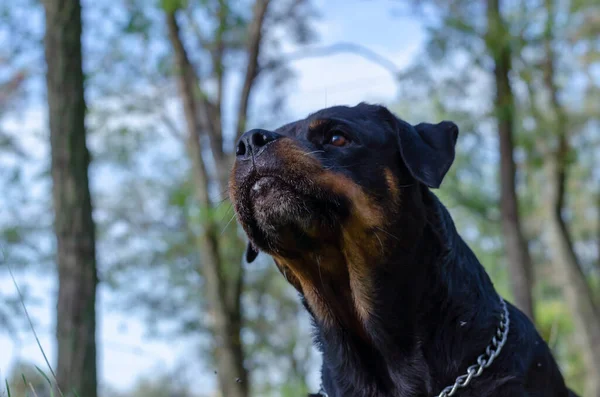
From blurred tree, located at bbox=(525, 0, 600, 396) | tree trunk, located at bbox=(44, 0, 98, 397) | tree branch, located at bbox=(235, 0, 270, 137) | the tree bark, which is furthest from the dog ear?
the tree bark

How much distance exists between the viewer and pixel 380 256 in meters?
3.95

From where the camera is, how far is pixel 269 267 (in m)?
28.7

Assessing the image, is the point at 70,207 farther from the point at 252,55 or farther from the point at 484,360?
the point at 252,55

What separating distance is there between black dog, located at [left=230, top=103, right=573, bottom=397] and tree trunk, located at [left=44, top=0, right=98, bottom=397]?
10.1 feet

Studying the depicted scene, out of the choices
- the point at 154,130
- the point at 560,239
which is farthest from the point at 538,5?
the point at 154,130

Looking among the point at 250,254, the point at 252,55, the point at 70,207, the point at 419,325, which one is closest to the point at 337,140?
the point at 419,325

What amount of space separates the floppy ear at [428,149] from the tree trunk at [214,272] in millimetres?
8054

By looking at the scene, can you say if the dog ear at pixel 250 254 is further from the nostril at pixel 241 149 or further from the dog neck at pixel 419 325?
the nostril at pixel 241 149

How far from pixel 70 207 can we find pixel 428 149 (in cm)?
375

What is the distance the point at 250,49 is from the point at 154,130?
426cm

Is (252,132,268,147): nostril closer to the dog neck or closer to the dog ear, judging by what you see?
the dog neck

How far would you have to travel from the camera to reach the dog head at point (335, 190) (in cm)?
372

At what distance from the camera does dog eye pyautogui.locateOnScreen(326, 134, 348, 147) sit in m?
3.94

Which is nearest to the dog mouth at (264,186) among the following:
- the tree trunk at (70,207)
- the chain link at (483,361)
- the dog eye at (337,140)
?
the dog eye at (337,140)
